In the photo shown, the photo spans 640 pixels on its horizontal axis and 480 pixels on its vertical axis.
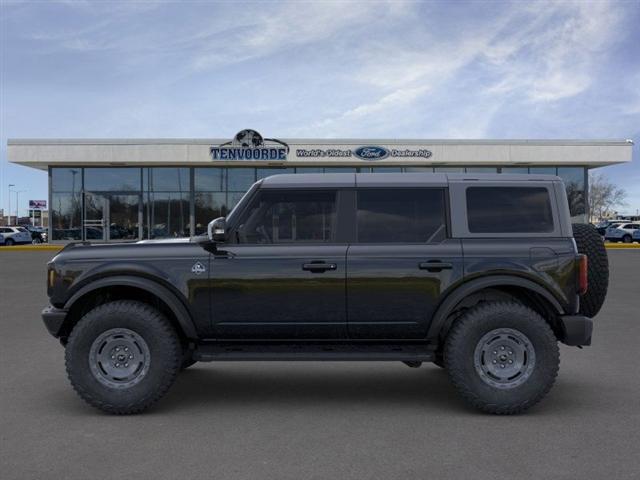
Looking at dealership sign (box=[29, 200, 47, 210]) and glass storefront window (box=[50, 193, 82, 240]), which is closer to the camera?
glass storefront window (box=[50, 193, 82, 240])

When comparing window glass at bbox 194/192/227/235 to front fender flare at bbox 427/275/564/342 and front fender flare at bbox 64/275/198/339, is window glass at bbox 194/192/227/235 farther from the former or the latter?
front fender flare at bbox 427/275/564/342

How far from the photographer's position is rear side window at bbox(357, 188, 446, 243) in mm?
5438

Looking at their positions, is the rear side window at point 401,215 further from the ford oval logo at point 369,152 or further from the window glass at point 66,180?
the window glass at point 66,180

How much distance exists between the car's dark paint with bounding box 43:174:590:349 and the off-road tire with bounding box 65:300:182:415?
8.5 inches

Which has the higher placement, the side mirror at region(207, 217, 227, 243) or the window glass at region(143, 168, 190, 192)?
the window glass at region(143, 168, 190, 192)

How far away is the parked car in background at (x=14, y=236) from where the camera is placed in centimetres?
4159

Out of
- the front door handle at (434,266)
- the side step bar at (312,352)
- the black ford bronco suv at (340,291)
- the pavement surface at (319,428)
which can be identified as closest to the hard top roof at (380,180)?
the black ford bronco suv at (340,291)

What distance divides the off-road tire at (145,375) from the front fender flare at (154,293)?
0.15 meters

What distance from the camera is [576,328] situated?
526 centimetres

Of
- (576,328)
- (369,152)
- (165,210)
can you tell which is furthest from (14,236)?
(576,328)

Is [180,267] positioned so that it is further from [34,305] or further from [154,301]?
[34,305]

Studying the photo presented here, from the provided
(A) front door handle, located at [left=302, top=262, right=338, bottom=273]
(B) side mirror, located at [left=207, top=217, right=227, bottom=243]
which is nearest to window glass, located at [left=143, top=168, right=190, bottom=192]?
(B) side mirror, located at [left=207, top=217, right=227, bottom=243]

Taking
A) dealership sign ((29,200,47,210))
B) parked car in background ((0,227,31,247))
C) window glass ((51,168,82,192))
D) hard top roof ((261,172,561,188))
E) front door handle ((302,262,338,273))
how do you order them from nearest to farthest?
front door handle ((302,262,338,273))
hard top roof ((261,172,561,188))
window glass ((51,168,82,192))
parked car in background ((0,227,31,247))
dealership sign ((29,200,47,210))

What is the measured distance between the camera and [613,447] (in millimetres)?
4359
